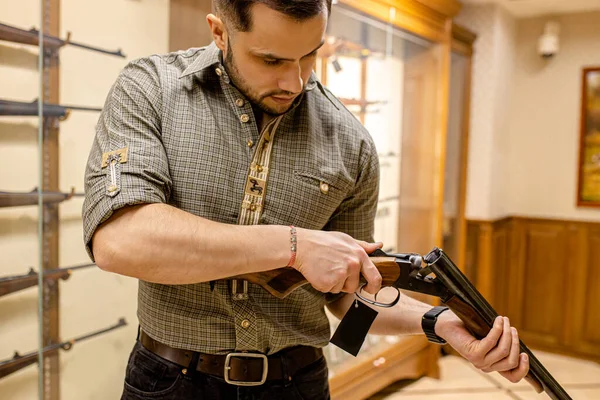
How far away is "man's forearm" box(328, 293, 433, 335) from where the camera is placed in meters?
1.35

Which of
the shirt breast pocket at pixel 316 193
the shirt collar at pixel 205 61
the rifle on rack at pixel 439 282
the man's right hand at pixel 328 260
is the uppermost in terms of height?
the shirt collar at pixel 205 61

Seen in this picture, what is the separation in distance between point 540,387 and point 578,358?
3640 millimetres

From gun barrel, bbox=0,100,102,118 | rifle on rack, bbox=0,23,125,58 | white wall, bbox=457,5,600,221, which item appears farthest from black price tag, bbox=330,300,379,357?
white wall, bbox=457,5,600,221

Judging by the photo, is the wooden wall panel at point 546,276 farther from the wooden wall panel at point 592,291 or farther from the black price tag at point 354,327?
the black price tag at point 354,327

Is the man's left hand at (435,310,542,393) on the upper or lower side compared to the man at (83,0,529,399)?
lower

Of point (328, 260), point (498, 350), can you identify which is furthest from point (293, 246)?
point (498, 350)

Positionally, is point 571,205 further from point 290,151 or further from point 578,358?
point 290,151

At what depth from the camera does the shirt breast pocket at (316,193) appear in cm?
120

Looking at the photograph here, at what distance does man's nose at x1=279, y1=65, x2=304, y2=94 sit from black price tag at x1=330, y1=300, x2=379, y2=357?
1.73ft

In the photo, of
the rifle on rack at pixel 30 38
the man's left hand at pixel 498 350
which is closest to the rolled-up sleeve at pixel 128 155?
the man's left hand at pixel 498 350

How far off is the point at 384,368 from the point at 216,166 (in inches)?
108

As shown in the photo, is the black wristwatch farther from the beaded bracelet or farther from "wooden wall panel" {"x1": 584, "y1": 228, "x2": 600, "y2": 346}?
"wooden wall panel" {"x1": 584, "y1": 228, "x2": 600, "y2": 346}

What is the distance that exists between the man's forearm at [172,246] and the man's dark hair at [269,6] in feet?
1.22

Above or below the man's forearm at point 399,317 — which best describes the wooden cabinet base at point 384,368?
below
